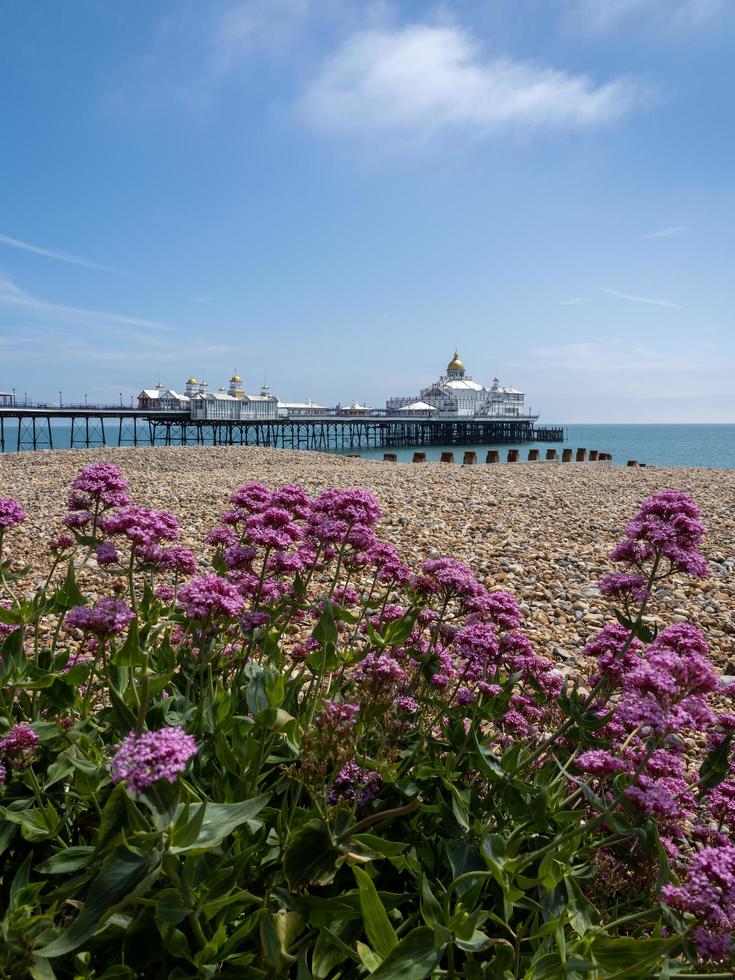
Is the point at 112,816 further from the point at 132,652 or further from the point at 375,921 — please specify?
the point at 375,921

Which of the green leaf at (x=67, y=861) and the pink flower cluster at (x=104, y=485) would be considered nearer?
the green leaf at (x=67, y=861)

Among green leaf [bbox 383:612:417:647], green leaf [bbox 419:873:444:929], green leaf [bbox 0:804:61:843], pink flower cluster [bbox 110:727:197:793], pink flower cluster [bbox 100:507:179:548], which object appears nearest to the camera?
pink flower cluster [bbox 110:727:197:793]

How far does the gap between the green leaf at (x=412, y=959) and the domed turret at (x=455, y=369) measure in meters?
139

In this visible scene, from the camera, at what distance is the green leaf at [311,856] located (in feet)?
6.53

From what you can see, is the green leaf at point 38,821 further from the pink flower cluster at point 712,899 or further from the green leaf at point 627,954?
the pink flower cluster at point 712,899

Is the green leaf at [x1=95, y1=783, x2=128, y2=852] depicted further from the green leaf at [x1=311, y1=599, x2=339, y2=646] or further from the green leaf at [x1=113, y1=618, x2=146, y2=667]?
the green leaf at [x1=311, y1=599, x2=339, y2=646]

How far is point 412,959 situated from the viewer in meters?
1.70

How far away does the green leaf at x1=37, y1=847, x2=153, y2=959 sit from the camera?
60.9 inches

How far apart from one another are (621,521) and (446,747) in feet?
36.6

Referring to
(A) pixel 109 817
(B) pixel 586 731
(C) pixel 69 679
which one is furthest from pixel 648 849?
(C) pixel 69 679

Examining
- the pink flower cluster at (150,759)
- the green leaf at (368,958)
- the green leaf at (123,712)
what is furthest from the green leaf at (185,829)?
the green leaf at (368,958)

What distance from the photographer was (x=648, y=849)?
2334 millimetres

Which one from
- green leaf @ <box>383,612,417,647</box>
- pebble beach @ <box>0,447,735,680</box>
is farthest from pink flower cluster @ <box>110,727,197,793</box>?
pebble beach @ <box>0,447,735,680</box>

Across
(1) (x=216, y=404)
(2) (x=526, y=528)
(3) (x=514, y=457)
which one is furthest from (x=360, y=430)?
(2) (x=526, y=528)
